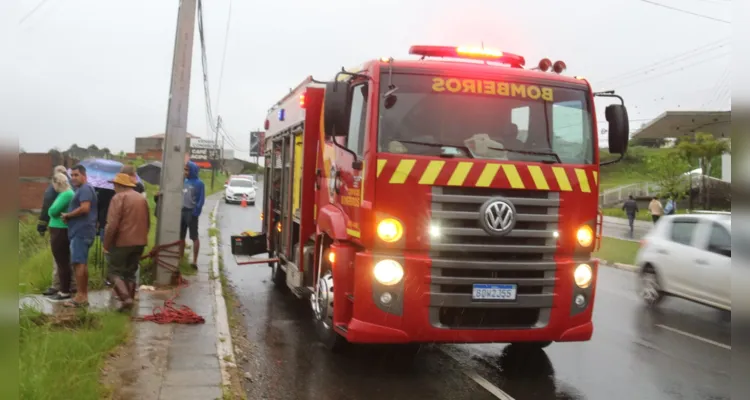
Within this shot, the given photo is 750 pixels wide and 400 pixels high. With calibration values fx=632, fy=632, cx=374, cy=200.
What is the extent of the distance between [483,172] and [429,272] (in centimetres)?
98

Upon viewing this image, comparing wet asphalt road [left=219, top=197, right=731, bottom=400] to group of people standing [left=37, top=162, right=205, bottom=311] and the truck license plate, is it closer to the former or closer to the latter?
the truck license plate

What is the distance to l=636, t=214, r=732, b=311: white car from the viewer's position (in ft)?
28.0

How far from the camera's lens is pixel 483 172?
5.47 meters

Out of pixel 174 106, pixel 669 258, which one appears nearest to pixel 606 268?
pixel 669 258

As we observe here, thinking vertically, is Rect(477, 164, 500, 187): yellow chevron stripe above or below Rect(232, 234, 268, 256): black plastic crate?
above

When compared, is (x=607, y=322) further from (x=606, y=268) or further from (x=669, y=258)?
(x=606, y=268)

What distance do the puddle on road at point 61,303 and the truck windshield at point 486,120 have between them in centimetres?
432

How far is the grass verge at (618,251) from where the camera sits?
16562 millimetres

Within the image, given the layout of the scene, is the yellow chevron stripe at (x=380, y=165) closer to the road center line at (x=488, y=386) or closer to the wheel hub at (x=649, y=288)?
the road center line at (x=488, y=386)

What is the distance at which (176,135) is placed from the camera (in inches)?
379

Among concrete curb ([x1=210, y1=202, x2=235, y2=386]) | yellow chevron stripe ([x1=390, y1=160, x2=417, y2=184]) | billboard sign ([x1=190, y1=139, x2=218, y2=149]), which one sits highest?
billboard sign ([x1=190, y1=139, x2=218, y2=149])

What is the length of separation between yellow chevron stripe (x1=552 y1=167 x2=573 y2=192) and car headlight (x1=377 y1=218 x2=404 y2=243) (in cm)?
149

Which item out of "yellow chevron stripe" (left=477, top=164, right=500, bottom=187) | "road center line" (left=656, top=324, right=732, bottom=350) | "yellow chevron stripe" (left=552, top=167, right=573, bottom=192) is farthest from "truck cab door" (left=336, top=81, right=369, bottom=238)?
"road center line" (left=656, top=324, right=732, bottom=350)

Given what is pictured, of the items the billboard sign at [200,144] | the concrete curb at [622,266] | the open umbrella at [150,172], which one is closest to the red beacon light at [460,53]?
the concrete curb at [622,266]
